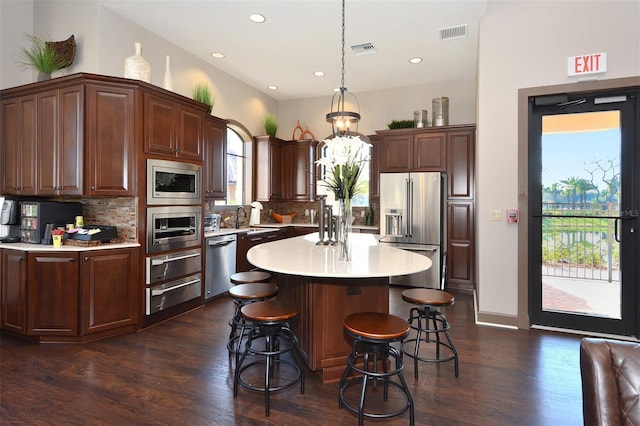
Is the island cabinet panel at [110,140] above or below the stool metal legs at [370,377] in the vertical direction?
above

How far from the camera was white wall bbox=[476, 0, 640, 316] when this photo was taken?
3.43 metres

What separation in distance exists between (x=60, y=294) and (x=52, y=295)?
81 millimetres

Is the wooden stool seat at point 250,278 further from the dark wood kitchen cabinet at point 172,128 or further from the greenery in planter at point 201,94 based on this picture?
the greenery in planter at point 201,94

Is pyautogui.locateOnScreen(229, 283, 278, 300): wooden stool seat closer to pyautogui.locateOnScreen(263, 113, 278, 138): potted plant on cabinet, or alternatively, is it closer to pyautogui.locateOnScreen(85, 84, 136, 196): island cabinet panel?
pyautogui.locateOnScreen(85, 84, 136, 196): island cabinet panel

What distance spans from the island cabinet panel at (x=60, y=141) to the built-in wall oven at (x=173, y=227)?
28.1 inches

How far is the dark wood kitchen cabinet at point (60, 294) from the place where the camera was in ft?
10.6

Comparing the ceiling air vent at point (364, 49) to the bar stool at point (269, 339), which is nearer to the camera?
the bar stool at point (269, 339)

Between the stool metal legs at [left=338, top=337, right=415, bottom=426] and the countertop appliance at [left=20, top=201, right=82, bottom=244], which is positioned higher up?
→ the countertop appliance at [left=20, top=201, right=82, bottom=244]

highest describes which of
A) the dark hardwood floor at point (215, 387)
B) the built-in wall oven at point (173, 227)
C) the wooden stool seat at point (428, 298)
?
the built-in wall oven at point (173, 227)

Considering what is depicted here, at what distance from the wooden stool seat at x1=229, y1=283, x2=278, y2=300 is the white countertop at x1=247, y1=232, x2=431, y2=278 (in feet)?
0.98

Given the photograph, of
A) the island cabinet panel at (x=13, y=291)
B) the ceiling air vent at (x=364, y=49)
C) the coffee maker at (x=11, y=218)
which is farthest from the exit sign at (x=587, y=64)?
the coffee maker at (x=11, y=218)

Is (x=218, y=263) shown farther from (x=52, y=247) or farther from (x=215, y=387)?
(x=215, y=387)

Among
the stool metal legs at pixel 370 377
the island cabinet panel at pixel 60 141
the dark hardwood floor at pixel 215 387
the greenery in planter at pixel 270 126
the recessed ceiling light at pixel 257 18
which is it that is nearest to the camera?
the stool metal legs at pixel 370 377

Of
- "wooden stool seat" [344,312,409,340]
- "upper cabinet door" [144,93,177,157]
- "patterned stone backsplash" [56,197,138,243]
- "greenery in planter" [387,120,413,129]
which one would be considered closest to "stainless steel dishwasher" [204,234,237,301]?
"patterned stone backsplash" [56,197,138,243]
